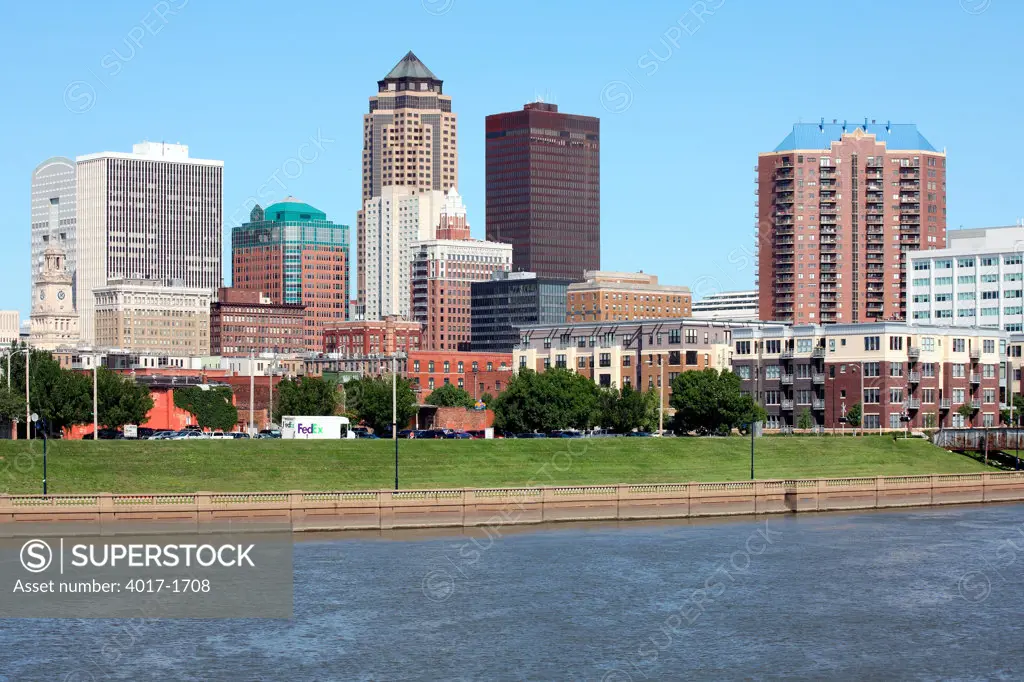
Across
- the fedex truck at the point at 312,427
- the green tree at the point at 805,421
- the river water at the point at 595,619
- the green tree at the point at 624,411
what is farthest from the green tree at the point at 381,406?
the river water at the point at 595,619

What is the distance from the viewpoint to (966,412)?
15962cm

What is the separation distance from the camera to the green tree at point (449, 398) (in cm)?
17988

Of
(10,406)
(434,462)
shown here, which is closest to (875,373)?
(434,462)

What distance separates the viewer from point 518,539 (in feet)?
258

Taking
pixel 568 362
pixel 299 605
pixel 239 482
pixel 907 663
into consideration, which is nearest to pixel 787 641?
pixel 907 663

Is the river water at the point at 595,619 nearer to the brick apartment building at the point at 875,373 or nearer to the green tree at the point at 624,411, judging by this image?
the green tree at the point at 624,411

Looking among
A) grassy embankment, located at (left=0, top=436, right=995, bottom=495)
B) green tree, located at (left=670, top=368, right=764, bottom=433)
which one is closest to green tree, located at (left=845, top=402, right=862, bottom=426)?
green tree, located at (left=670, top=368, right=764, bottom=433)

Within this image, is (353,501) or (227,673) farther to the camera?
A: (353,501)

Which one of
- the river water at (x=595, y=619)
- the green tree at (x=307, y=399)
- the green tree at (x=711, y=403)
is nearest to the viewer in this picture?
the river water at (x=595, y=619)

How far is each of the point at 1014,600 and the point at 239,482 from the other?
4530 cm

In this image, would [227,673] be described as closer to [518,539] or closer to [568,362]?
[518,539]

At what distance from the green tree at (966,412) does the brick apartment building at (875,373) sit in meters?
0.23

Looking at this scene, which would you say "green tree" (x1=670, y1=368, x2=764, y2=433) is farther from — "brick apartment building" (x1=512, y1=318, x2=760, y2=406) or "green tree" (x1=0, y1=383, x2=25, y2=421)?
"green tree" (x1=0, y1=383, x2=25, y2=421)

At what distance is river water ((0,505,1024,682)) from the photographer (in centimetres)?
4934
